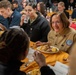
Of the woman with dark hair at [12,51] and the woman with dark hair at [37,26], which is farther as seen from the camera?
the woman with dark hair at [37,26]

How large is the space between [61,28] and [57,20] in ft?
0.41

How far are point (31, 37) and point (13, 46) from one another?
217cm

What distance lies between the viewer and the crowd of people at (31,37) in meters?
1.33

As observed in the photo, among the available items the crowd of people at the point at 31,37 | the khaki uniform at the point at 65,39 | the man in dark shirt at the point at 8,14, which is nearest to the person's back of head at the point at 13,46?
the crowd of people at the point at 31,37

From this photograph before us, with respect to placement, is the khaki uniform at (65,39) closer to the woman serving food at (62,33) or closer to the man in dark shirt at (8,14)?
the woman serving food at (62,33)

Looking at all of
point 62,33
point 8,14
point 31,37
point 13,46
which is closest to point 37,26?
point 31,37

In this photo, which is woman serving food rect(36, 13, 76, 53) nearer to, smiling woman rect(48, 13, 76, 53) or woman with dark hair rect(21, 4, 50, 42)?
smiling woman rect(48, 13, 76, 53)

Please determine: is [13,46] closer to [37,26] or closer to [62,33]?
[62,33]

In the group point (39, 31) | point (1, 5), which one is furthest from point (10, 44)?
point (1, 5)

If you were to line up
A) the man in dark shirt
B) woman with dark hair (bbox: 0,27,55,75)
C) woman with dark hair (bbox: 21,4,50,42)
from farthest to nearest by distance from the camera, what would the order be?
1. the man in dark shirt
2. woman with dark hair (bbox: 21,4,50,42)
3. woman with dark hair (bbox: 0,27,55,75)

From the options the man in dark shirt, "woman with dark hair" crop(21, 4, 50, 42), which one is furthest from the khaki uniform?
the man in dark shirt

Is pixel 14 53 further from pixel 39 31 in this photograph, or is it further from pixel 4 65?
pixel 39 31

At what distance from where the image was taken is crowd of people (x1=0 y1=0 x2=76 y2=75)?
4.38 ft

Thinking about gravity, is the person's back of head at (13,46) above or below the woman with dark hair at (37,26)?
above
